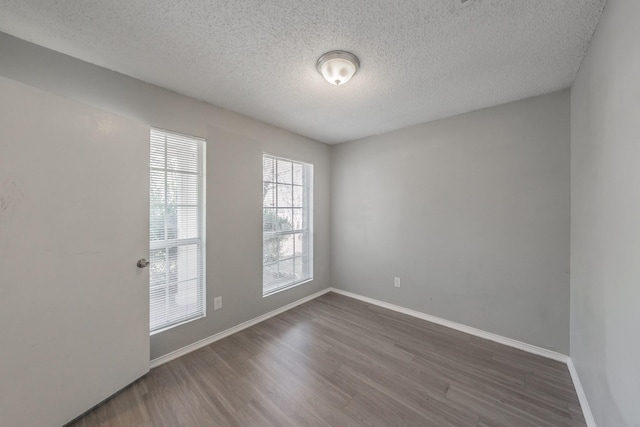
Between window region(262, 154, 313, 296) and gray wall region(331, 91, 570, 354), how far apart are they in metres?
0.70

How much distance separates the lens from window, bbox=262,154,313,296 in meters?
2.86

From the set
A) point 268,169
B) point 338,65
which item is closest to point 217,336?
point 268,169

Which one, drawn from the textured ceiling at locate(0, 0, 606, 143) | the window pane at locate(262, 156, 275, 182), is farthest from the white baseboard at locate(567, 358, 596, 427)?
the window pane at locate(262, 156, 275, 182)

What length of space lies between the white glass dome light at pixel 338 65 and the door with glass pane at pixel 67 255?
56.1 inches

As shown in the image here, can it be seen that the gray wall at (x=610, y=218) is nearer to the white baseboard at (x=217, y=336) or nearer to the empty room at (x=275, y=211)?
the empty room at (x=275, y=211)

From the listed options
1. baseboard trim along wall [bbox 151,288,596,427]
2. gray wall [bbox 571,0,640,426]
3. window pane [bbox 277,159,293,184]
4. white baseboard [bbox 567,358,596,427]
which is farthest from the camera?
window pane [bbox 277,159,293,184]

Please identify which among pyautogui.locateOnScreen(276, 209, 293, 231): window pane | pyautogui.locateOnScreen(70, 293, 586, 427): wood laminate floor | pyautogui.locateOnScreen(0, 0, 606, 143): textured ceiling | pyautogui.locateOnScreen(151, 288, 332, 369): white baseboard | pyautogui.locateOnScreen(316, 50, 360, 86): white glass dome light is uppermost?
pyautogui.locateOnScreen(0, 0, 606, 143): textured ceiling

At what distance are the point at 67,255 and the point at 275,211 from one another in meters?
1.88

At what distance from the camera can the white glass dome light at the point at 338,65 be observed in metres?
1.53

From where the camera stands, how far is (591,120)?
56.6 inches

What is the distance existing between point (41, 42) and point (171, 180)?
108cm

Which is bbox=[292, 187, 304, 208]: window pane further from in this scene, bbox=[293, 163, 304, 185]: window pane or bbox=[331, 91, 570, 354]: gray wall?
bbox=[331, 91, 570, 354]: gray wall

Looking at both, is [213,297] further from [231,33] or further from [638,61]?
[638,61]

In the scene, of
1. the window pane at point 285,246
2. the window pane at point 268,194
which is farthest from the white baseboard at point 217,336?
the window pane at point 268,194
